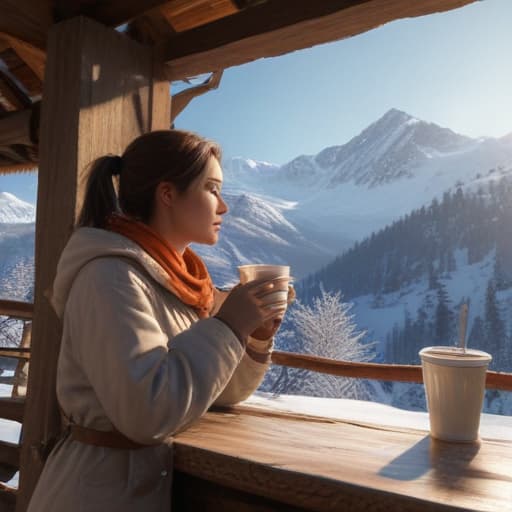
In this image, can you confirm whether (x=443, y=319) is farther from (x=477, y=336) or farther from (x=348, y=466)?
(x=348, y=466)

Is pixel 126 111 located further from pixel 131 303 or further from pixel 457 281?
pixel 457 281

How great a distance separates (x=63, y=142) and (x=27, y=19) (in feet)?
1.40

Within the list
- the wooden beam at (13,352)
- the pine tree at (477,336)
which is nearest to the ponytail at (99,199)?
the wooden beam at (13,352)

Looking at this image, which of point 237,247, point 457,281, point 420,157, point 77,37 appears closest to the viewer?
point 77,37

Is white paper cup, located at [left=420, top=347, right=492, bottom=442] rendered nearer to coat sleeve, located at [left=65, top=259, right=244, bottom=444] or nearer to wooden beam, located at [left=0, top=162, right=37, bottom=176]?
coat sleeve, located at [left=65, top=259, right=244, bottom=444]

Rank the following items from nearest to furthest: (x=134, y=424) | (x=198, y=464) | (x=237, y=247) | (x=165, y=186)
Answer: (x=134, y=424), (x=198, y=464), (x=165, y=186), (x=237, y=247)

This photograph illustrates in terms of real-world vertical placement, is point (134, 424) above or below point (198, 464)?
above

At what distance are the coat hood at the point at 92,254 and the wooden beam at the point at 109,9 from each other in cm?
82

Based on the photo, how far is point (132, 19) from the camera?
165 centimetres

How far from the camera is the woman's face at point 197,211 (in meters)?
1.20

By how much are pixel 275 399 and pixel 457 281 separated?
52.2 meters

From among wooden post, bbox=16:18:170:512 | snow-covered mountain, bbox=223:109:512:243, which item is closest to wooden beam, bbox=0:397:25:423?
wooden post, bbox=16:18:170:512

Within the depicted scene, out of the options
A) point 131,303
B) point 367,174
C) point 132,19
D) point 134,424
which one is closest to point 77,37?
point 132,19

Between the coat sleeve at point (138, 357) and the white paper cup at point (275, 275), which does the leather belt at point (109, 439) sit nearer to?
the coat sleeve at point (138, 357)
